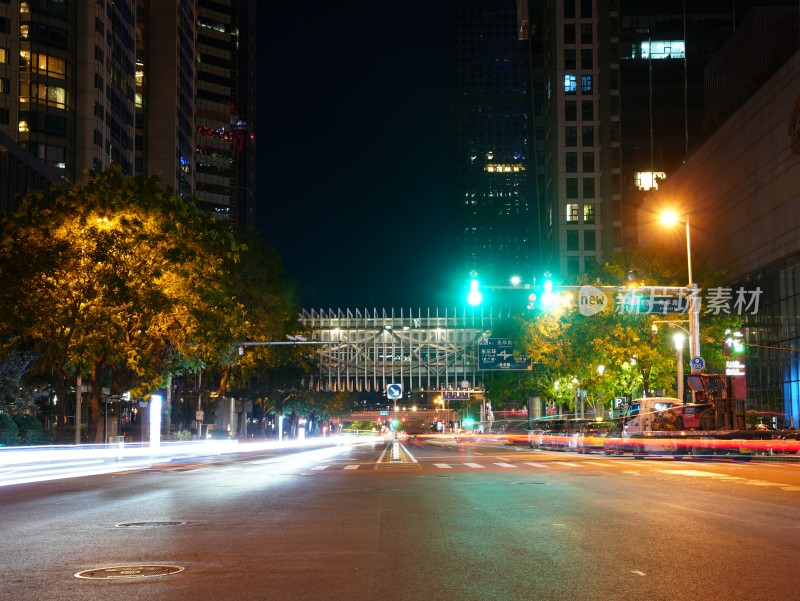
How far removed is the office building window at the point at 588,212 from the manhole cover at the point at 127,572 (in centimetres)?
12546

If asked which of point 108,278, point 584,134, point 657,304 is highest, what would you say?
point 584,134

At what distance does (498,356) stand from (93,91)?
45176 millimetres

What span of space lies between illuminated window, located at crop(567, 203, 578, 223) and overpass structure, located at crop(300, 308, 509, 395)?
26.2 meters

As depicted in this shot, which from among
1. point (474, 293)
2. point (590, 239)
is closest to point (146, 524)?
point (474, 293)

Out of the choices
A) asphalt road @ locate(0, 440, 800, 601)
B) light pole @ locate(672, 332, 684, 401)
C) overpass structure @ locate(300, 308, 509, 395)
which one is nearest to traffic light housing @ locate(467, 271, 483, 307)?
light pole @ locate(672, 332, 684, 401)

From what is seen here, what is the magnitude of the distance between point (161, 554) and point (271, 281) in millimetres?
58482

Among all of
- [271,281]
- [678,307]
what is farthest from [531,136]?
[678,307]

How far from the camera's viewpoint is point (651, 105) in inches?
4843

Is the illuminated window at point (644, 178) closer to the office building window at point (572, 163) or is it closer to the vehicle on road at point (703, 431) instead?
the office building window at point (572, 163)

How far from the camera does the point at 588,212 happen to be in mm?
131875

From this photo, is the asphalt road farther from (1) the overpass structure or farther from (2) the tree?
(1) the overpass structure

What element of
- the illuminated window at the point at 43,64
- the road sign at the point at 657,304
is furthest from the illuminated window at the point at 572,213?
the road sign at the point at 657,304

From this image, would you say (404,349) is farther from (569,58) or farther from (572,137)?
(569,58)

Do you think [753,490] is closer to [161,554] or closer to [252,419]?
[161,554]
